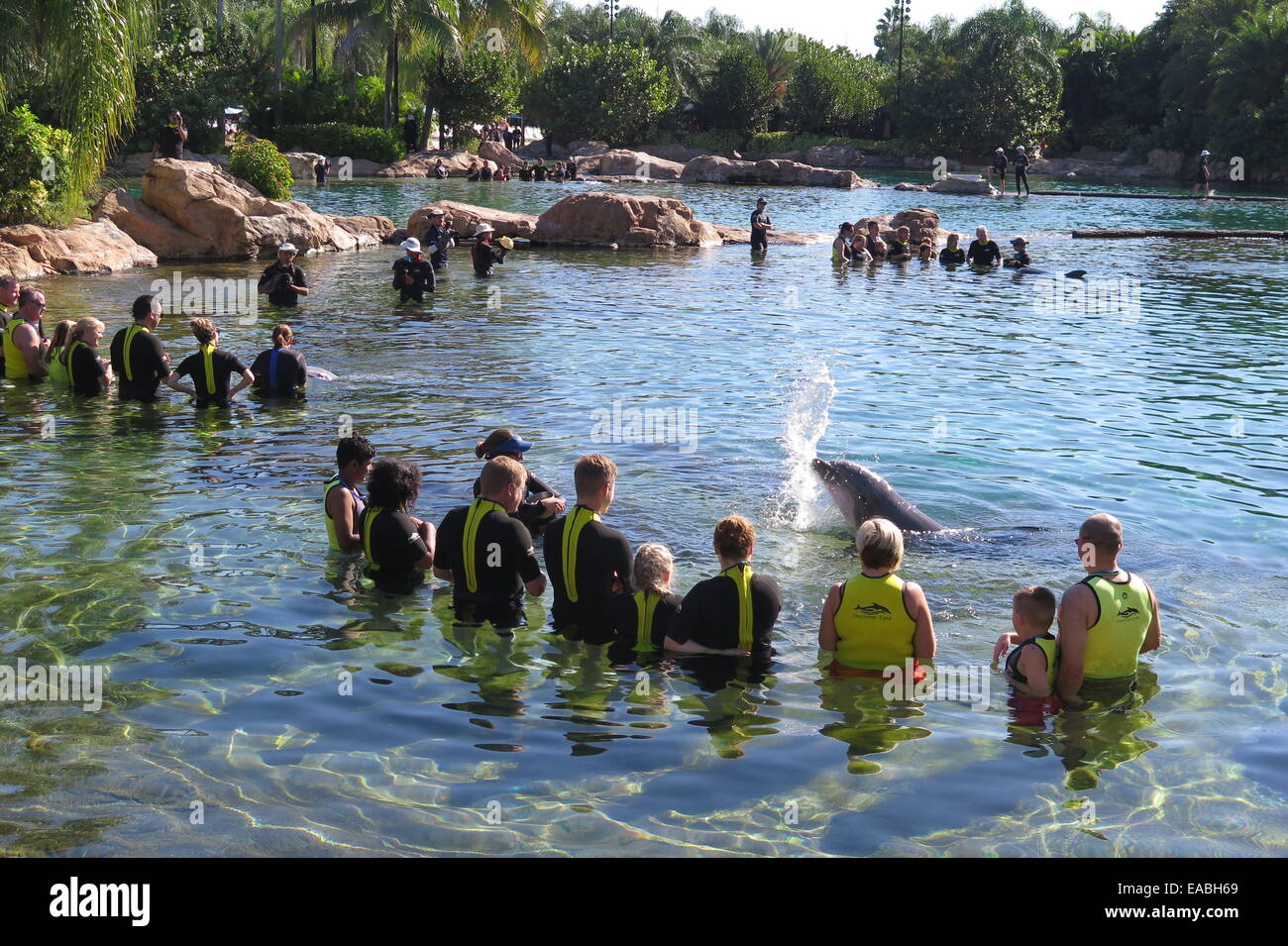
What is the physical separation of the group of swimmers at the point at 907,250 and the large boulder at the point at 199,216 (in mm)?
12825

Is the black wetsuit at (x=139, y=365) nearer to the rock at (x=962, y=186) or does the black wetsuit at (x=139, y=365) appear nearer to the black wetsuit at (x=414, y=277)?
the black wetsuit at (x=414, y=277)

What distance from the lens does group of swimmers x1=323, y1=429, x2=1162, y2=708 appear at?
6527 millimetres

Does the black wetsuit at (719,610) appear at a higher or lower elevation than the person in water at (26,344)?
lower

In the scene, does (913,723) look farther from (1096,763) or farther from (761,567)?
(761,567)

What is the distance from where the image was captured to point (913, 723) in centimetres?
645

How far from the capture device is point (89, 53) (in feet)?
56.5

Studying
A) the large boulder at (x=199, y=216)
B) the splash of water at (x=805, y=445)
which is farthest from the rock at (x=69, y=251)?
the splash of water at (x=805, y=445)

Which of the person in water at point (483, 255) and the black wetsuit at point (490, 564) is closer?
the black wetsuit at point (490, 564)

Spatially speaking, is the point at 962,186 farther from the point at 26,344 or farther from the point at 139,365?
the point at 139,365

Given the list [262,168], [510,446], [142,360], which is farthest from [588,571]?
[262,168]

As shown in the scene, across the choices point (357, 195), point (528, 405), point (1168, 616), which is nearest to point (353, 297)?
point (528, 405)

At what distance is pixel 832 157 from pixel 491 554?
72.4 metres

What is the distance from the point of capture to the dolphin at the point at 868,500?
9562 millimetres
